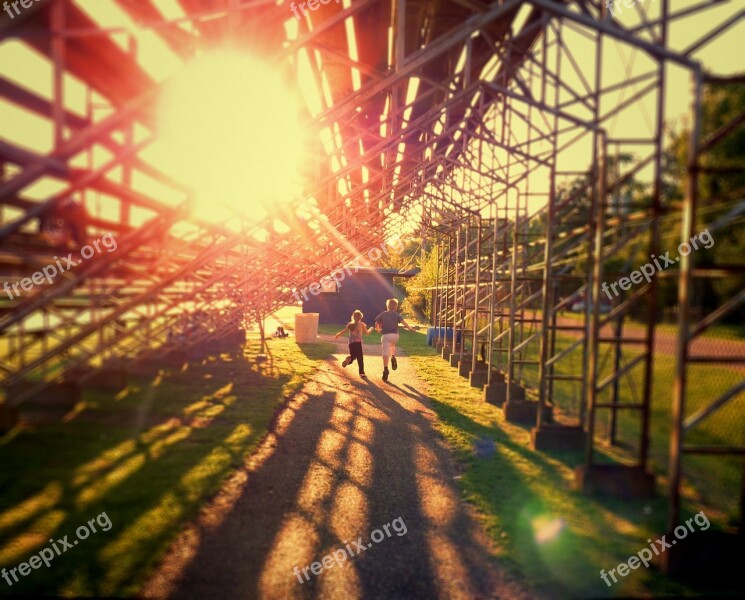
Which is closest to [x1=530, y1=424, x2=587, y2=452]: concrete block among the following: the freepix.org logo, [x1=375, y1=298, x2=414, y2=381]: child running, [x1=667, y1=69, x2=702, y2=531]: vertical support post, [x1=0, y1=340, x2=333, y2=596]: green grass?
[x1=667, y1=69, x2=702, y2=531]: vertical support post

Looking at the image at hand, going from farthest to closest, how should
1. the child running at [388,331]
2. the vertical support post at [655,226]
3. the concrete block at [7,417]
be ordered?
the child running at [388,331] → the concrete block at [7,417] → the vertical support post at [655,226]

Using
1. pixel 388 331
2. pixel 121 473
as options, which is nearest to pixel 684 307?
pixel 121 473

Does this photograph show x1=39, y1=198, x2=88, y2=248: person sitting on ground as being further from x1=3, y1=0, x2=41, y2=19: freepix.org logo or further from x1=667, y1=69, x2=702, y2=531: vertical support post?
x1=667, y1=69, x2=702, y2=531: vertical support post

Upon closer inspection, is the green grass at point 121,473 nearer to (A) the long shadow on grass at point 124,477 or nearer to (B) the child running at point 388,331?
(A) the long shadow on grass at point 124,477

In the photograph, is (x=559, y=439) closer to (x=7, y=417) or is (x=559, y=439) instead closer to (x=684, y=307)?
(x=684, y=307)

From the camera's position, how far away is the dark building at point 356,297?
3102cm

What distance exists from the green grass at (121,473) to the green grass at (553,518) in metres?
3.38

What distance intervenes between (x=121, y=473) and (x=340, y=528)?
330 centimetres

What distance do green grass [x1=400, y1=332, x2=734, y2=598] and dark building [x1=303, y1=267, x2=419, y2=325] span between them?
74.1 ft

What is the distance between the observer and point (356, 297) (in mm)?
31328

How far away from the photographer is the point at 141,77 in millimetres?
4215

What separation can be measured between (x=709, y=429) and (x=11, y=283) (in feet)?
36.5

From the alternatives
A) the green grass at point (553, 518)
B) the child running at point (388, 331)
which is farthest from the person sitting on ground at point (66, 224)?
the child running at point (388, 331)

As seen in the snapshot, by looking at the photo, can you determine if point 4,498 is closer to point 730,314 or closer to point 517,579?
point 517,579
